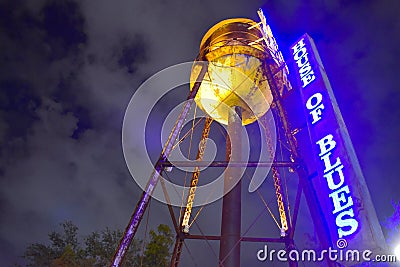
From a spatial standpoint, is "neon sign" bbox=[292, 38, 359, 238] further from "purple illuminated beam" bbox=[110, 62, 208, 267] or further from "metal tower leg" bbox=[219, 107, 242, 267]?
"purple illuminated beam" bbox=[110, 62, 208, 267]

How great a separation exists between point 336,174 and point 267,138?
5.98 meters

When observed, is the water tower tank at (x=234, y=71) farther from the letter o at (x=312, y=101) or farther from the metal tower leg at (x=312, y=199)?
the metal tower leg at (x=312, y=199)

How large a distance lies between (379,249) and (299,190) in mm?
2623

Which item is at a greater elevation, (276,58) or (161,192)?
(276,58)

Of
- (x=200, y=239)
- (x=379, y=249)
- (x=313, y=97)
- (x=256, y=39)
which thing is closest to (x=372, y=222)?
(x=379, y=249)

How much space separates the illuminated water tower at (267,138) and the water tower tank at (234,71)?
4 centimetres

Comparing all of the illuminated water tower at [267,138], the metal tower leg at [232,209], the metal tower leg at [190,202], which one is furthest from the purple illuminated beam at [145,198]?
the metal tower leg at [232,209]

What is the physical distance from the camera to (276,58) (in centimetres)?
1433

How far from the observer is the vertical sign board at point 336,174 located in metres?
9.12

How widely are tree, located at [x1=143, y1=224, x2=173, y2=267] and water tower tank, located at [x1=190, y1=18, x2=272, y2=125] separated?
17594 mm

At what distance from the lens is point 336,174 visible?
1011 cm

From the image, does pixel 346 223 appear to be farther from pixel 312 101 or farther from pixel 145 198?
pixel 145 198

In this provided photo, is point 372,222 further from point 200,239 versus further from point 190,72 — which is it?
point 190,72

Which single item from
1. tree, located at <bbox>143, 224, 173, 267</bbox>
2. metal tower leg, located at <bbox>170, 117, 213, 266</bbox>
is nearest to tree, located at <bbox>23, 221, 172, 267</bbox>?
tree, located at <bbox>143, 224, 173, 267</bbox>
